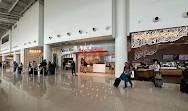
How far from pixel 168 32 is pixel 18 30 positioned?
80.5ft

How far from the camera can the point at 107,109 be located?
2939 mm

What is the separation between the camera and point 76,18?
34.4 feet

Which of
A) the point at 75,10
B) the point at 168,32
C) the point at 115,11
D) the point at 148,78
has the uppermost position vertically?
the point at 75,10

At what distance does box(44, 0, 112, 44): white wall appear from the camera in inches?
348

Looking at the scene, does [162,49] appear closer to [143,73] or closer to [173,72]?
[173,72]

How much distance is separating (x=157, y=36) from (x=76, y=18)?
749 centimetres

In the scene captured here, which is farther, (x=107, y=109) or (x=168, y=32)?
(x=168, y=32)

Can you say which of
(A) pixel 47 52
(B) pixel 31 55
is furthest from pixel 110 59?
(B) pixel 31 55

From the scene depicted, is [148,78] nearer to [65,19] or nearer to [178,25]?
[178,25]

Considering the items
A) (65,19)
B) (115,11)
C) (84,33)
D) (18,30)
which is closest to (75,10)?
(65,19)

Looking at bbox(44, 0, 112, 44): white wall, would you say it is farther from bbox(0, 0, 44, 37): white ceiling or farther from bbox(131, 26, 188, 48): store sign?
bbox(0, 0, 44, 37): white ceiling

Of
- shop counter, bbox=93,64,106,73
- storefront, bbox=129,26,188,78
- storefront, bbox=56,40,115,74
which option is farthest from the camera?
shop counter, bbox=93,64,106,73

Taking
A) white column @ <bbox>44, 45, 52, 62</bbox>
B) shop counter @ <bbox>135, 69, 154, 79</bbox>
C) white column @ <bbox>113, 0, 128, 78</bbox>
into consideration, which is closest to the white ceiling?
white column @ <bbox>44, 45, 52, 62</bbox>

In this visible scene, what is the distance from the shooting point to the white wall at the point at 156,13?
256 inches
